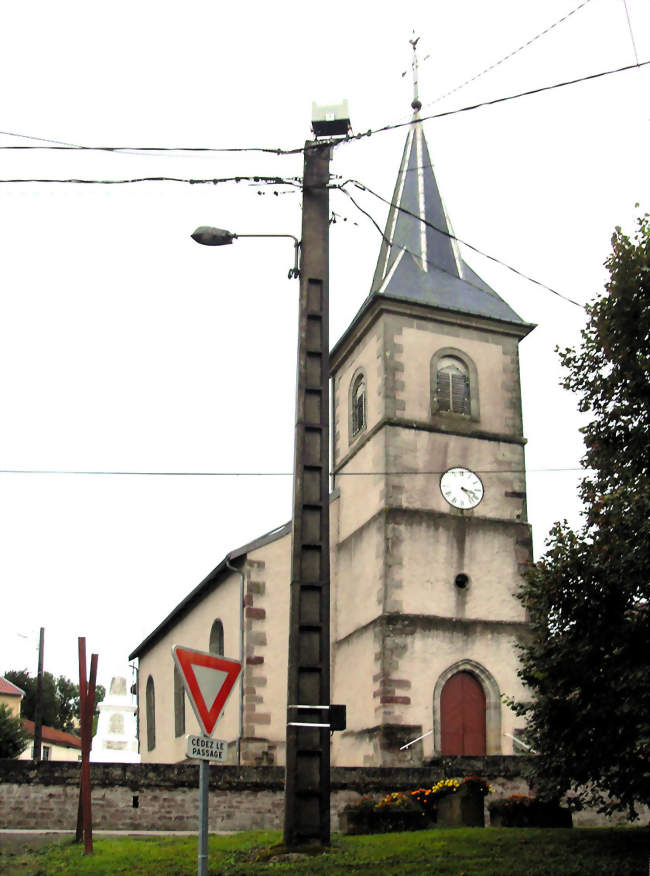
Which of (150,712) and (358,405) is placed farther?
(150,712)

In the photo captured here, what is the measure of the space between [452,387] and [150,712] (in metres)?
18.5

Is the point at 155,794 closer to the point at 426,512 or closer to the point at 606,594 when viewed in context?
the point at 606,594

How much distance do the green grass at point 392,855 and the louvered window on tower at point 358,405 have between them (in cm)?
1527

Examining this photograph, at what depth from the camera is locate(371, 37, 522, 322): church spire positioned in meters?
30.1

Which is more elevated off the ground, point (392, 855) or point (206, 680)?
point (206, 680)

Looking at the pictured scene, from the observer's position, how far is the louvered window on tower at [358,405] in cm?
2998

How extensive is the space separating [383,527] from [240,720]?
598 cm

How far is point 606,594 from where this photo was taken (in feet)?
47.1

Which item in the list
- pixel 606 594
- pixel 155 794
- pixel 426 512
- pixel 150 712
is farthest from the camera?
pixel 150 712

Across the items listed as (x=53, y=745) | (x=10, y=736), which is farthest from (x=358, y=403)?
(x=53, y=745)

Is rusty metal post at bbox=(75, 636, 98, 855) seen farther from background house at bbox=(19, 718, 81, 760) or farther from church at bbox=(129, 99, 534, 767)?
background house at bbox=(19, 718, 81, 760)

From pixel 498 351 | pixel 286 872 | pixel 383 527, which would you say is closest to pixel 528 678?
pixel 286 872

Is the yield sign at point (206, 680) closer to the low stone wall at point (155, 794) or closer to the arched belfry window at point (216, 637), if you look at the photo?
the low stone wall at point (155, 794)

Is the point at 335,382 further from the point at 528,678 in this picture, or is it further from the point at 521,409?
the point at 528,678
